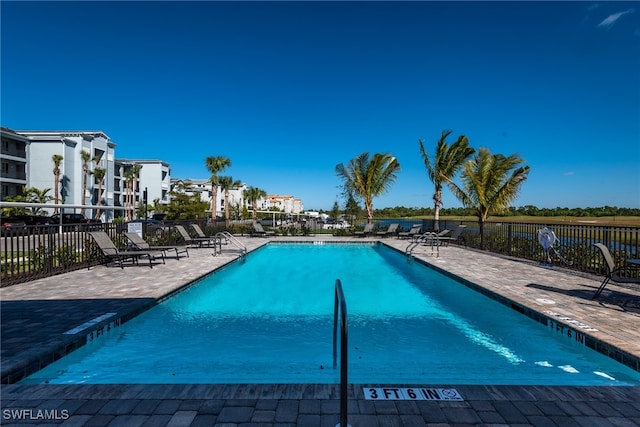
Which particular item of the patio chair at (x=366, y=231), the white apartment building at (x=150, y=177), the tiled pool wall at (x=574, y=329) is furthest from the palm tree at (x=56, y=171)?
the tiled pool wall at (x=574, y=329)

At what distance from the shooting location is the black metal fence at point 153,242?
6.55 m

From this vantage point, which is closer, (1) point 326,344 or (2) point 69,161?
(1) point 326,344

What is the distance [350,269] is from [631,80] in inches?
553

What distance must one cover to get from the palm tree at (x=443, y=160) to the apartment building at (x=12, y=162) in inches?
1583

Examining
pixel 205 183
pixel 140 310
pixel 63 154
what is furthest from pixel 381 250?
pixel 205 183

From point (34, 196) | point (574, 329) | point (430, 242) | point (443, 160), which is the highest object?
point (443, 160)

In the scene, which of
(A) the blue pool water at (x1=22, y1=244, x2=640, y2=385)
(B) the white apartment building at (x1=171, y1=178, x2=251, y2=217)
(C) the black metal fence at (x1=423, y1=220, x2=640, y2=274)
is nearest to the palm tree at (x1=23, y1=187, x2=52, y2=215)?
(B) the white apartment building at (x1=171, y1=178, x2=251, y2=217)

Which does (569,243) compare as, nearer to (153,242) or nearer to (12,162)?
(153,242)

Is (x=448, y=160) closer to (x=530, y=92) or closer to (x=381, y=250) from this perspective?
(x=530, y=92)

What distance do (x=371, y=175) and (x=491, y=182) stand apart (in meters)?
10.1

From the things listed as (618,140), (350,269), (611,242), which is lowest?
(350,269)

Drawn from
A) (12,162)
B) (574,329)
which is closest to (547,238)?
(574,329)

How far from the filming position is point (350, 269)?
10188mm

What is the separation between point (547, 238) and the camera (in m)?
8.69
